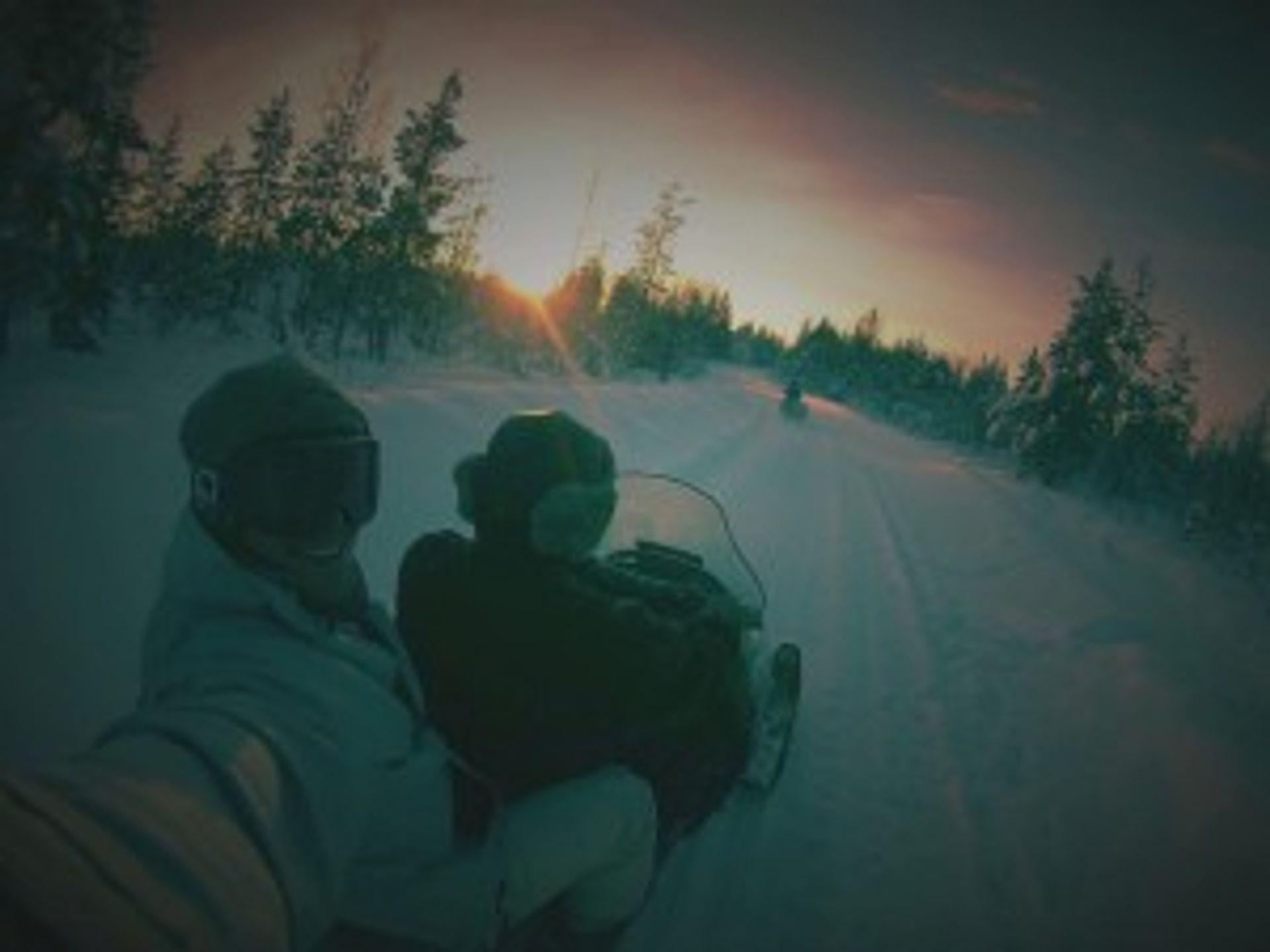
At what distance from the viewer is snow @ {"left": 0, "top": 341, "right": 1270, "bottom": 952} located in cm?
440

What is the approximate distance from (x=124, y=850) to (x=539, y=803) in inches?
68.0

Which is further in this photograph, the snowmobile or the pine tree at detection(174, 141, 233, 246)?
the pine tree at detection(174, 141, 233, 246)

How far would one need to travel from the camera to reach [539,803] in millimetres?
2551

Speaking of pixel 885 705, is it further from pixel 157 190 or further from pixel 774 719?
pixel 157 190

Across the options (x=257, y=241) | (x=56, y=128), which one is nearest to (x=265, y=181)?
(x=257, y=241)

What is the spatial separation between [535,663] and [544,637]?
0.10 metres

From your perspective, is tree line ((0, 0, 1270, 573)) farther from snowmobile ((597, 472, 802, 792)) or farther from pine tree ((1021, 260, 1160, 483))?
snowmobile ((597, 472, 802, 792))

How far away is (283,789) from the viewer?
1.26m

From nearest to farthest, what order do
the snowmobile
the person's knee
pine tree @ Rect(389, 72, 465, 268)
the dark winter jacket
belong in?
the person's knee, the dark winter jacket, the snowmobile, pine tree @ Rect(389, 72, 465, 268)

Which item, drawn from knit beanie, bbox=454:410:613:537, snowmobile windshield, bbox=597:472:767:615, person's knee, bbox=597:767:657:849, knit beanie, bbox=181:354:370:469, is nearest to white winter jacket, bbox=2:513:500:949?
knit beanie, bbox=181:354:370:469

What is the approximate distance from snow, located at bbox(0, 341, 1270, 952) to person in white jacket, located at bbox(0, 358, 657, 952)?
0.25 metres

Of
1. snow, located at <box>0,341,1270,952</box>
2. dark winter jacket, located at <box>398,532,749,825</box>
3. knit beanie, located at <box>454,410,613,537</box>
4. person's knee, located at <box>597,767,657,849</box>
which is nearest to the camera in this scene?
person's knee, located at <box>597,767,657,849</box>

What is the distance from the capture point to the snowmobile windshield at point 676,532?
16.4 ft

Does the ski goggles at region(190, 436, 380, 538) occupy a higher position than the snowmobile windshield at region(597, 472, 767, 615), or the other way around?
the ski goggles at region(190, 436, 380, 538)
